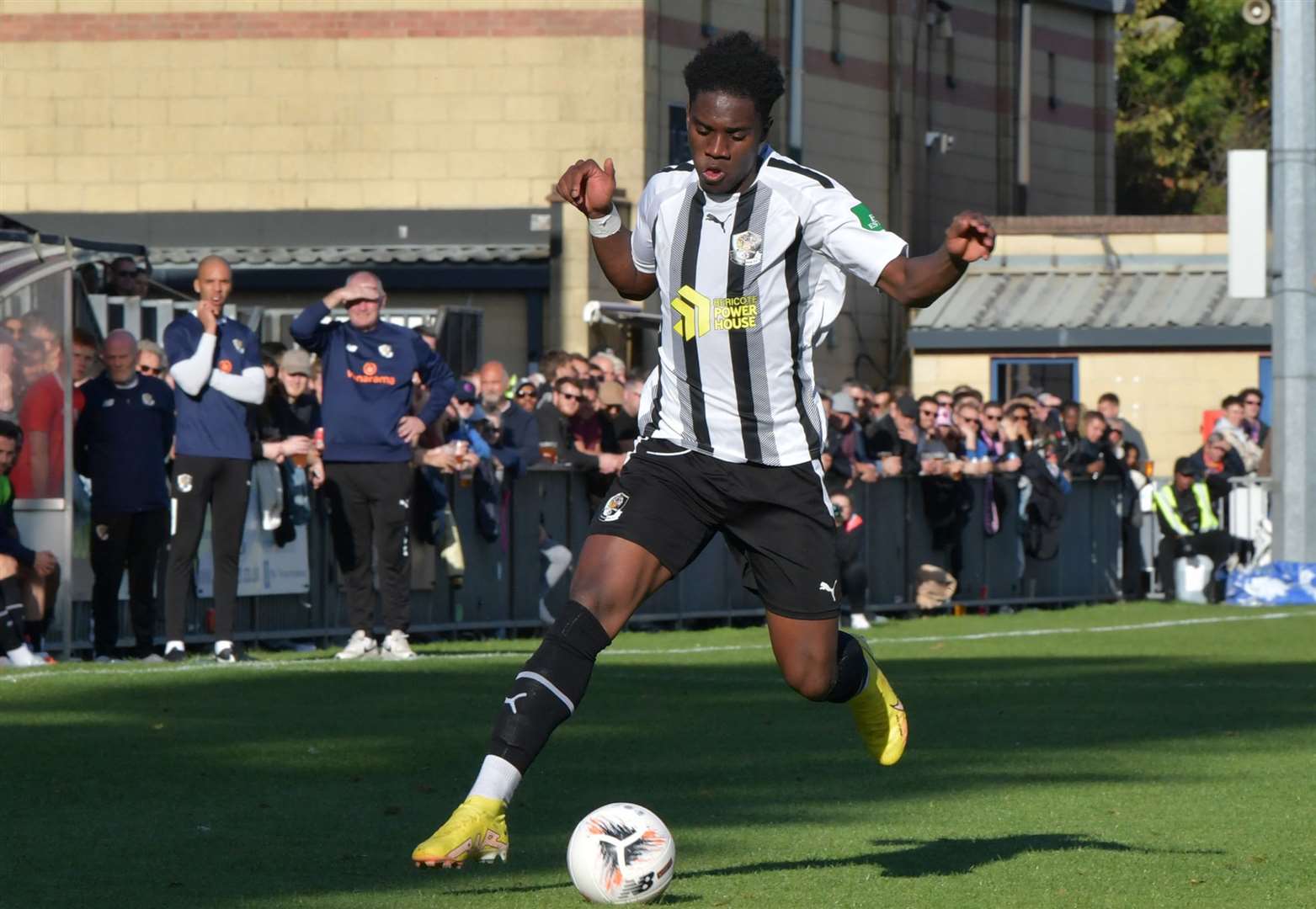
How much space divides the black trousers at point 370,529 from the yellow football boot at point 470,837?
8.60 meters

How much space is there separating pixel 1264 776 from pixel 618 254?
13.2 feet

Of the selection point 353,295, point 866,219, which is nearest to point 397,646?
point 353,295

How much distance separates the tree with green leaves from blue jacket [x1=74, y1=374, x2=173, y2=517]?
132ft

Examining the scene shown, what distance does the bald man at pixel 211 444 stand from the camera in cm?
1469

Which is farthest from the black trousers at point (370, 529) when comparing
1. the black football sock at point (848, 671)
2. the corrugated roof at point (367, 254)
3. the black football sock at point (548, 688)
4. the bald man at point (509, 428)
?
the corrugated roof at point (367, 254)

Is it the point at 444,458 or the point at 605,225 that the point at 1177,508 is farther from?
the point at 605,225

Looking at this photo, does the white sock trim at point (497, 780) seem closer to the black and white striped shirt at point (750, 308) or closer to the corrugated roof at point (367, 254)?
the black and white striped shirt at point (750, 308)

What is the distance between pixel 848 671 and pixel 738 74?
181 cm

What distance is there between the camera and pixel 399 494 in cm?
1516

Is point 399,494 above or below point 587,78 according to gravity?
below

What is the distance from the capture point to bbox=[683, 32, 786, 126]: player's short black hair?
714cm

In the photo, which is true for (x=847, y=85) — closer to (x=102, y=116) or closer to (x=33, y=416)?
(x=102, y=116)

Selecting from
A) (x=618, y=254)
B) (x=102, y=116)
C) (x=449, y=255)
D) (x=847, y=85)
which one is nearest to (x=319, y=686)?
(x=618, y=254)

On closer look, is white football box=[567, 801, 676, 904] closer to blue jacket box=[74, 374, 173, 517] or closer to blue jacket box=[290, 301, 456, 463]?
blue jacket box=[290, 301, 456, 463]
